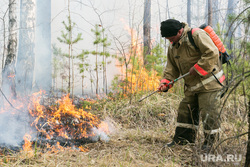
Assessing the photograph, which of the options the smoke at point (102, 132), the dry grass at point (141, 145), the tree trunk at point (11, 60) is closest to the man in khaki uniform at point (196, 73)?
the dry grass at point (141, 145)

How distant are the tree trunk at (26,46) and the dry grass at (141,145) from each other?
288 cm

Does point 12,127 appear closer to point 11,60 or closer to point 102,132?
point 102,132

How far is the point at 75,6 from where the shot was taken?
688 cm

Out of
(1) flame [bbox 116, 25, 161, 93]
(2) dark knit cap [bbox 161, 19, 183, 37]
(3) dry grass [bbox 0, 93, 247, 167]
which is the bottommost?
(3) dry grass [bbox 0, 93, 247, 167]

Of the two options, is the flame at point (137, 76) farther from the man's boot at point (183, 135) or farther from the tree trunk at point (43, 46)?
the tree trunk at point (43, 46)

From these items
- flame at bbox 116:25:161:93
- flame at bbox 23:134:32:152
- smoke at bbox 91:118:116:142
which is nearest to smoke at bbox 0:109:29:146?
flame at bbox 23:134:32:152

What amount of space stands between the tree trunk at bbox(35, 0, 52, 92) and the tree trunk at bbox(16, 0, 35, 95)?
409 millimetres

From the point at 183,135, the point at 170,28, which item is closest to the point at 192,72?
the point at 170,28

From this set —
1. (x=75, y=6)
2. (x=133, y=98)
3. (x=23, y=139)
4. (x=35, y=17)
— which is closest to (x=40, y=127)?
(x=23, y=139)

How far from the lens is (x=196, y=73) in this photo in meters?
3.06

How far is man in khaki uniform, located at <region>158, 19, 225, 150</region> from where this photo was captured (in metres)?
2.95

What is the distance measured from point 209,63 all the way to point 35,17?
648 cm

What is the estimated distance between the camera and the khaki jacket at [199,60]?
293cm

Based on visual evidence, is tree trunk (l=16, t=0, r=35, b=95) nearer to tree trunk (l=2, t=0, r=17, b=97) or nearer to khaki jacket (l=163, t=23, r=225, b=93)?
tree trunk (l=2, t=0, r=17, b=97)
